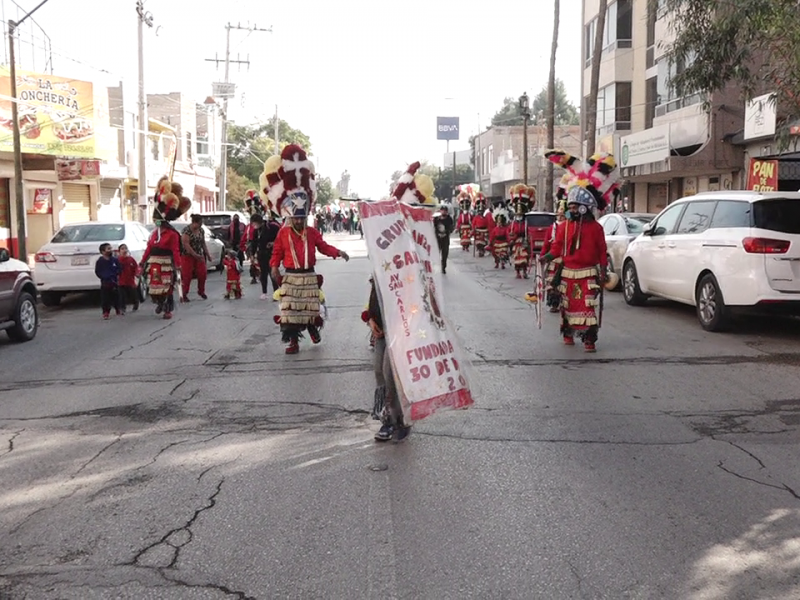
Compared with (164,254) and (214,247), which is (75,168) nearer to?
A: (214,247)

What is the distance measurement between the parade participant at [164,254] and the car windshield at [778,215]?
333 inches

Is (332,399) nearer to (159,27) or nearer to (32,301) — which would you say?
(32,301)

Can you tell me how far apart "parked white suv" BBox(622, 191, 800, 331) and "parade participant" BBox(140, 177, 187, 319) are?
7.41 metres

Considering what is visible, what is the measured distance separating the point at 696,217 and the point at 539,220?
11697 millimetres

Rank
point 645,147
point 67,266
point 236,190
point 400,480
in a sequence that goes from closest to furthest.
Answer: point 400,480 < point 67,266 < point 645,147 < point 236,190

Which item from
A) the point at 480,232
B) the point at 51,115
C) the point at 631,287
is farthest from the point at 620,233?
the point at 51,115

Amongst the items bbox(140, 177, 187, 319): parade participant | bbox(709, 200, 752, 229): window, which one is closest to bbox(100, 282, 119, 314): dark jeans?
bbox(140, 177, 187, 319): parade participant

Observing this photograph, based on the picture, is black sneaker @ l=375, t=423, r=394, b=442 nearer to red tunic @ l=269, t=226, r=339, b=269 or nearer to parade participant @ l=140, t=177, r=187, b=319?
red tunic @ l=269, t=226, r=339, b=269

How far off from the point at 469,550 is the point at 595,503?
1.00 meters

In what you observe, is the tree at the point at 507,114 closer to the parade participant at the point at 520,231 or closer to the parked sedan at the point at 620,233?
the parade participant at the point at 520,231

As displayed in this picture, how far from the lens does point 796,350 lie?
9703 millimetres

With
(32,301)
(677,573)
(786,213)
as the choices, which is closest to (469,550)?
(677,573)

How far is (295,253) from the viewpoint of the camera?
9789 mm

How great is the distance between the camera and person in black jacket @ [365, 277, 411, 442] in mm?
6008
